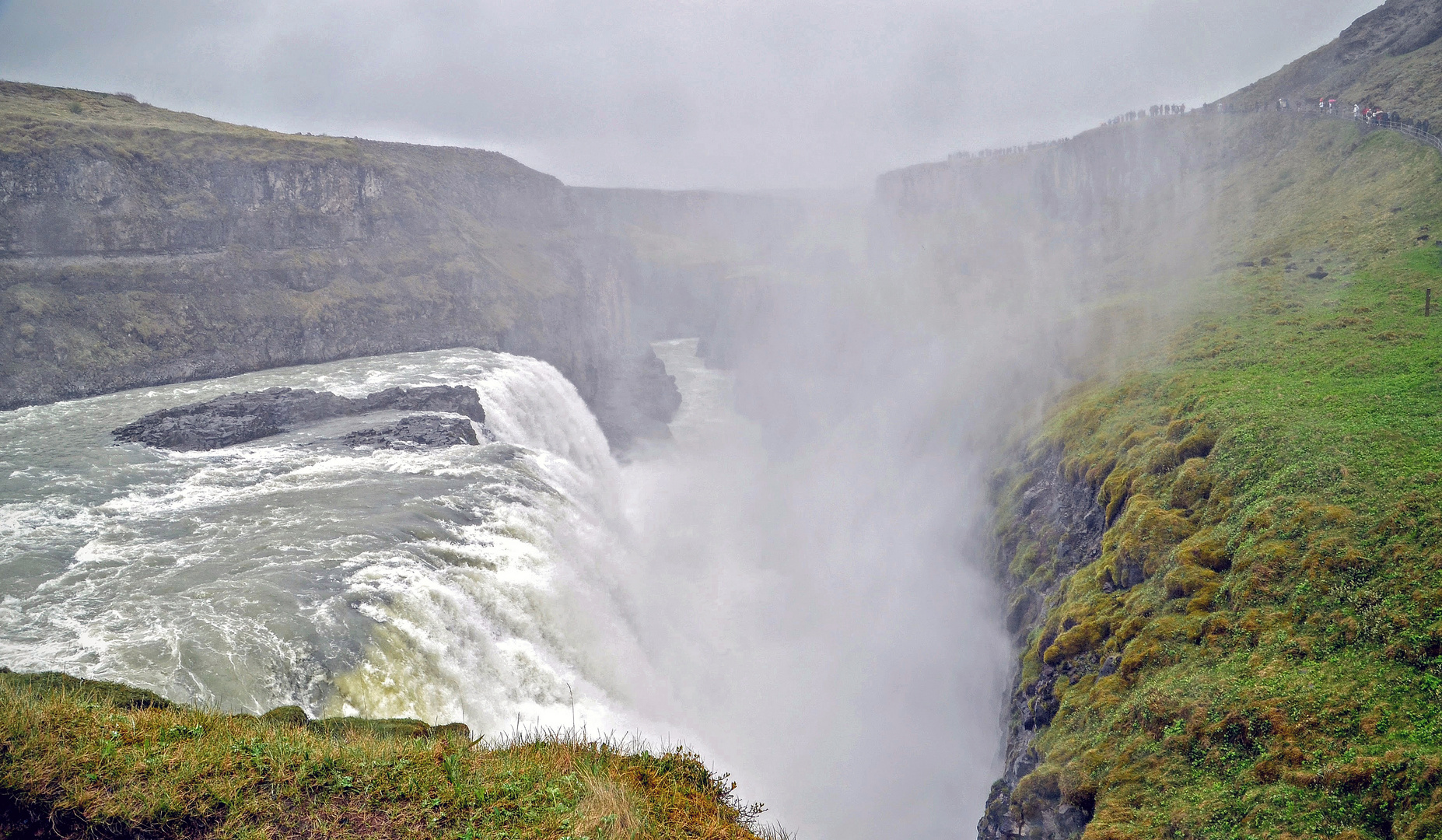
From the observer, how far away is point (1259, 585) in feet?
49.6

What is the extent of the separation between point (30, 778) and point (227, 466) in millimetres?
27276

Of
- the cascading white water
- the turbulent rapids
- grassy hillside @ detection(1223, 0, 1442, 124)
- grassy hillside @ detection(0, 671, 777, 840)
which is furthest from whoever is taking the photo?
grassy hillside @ detection(1223, 0, 1442, 124)

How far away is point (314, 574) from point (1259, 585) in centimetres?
2206

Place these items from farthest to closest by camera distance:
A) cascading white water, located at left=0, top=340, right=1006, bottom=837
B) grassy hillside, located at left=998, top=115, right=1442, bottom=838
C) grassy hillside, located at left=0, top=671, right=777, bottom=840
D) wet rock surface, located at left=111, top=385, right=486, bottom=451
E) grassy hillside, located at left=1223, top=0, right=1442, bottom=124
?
grassy hillside, located at left=1223, top=0, right=1442, bottom=124
wet rock surface, located at left=111, top=385, right=486, bottom=451
cascading white water, located at left=0, top=340, right=1006, bottom=837
grassy hillside, located at left=998, top=115, right=1442, bottom=838
grassy hillside, located at left=0, top=671, right=777, bottom=840

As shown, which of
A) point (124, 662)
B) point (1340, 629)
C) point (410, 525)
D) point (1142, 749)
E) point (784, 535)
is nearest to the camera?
point (1340, 629)

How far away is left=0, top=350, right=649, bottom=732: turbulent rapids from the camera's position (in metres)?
15.8

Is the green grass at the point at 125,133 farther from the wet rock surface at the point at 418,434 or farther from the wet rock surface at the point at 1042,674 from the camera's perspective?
the wet rock surface at the point at 1042,674

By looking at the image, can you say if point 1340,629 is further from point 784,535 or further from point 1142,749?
point 784,535

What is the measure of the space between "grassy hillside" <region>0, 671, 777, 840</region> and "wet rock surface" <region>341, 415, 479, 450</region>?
82.7 feet

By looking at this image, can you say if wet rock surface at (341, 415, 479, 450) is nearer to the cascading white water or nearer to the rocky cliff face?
the cascading white water

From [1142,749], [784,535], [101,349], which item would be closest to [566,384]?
[784,535]

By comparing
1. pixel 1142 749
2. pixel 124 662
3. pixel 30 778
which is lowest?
pixel 1142 749

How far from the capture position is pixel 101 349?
42031mm

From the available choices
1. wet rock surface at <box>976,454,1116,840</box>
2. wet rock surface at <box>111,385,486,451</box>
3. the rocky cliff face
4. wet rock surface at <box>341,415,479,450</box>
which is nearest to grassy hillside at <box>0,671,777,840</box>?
wet rock surface at <box>976,454,1116,840</box>
